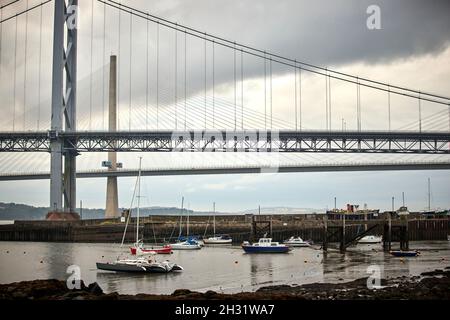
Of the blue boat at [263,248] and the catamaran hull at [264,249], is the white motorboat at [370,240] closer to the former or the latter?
the catamaran hull at [264,249]

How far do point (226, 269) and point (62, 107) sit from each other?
48.9 metres

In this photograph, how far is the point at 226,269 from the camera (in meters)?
45.2

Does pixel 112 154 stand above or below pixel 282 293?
above

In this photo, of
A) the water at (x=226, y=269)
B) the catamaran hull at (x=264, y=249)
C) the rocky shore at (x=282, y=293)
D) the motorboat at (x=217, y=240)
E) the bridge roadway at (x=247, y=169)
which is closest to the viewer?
the rocky shore at (x=282, y=293)

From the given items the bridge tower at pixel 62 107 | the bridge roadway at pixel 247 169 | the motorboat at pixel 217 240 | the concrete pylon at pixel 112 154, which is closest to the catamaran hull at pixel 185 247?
the motorboat at pixel 217 240

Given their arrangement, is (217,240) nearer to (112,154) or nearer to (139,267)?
(139,267)

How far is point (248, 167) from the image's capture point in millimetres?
114750

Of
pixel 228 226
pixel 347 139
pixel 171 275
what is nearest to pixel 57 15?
pixel 228 226

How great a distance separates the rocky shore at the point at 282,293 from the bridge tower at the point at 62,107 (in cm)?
5670

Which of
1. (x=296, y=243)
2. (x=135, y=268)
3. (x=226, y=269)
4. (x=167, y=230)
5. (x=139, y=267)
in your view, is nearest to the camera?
(x=139, y=267)

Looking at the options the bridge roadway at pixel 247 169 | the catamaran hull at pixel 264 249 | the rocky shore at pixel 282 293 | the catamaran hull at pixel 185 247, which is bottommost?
the catamaran hull at pixel 185 247

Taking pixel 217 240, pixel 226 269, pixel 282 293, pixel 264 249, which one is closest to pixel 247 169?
pixel 217 240

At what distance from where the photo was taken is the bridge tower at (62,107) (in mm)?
83562
